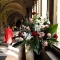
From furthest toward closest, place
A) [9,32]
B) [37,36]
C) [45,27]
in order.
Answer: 1. [9,32]
2. [45,27]
3. [37,36]

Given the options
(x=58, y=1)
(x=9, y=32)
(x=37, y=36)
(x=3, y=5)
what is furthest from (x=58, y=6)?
(x=3, y=5)

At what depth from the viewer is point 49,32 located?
2000 mm

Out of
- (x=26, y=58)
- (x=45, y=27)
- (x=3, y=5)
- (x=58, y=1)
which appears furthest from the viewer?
(x=3, y=5)

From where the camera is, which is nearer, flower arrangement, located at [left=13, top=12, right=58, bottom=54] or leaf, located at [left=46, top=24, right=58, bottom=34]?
flower arrangement, located at [left=13, top=12, right=58, bottom=54]

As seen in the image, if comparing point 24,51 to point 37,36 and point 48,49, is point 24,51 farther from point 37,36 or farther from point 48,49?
point 37,36

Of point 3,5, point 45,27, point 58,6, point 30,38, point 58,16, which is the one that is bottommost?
point 30,38

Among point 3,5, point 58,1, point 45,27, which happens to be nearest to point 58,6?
point 58,1

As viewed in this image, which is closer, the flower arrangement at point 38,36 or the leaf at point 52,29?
the flower arrangement at point 38,36

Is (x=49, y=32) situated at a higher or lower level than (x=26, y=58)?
higher

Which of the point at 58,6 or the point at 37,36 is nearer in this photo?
the point at 37,36

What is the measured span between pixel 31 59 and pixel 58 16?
777 millimetres

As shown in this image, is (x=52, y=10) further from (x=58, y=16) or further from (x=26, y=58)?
(x=26, y=58)

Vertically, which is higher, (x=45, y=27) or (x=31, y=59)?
(x=45, y=27)

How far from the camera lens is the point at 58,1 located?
245 cm
